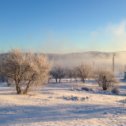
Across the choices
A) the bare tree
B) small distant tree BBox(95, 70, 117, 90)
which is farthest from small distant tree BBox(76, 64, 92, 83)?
the bare tree

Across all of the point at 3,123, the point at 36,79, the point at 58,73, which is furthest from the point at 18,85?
the point at 58,73

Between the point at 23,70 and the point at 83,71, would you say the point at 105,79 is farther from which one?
the point at 23,70

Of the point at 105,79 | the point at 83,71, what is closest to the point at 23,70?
the point at 105,79

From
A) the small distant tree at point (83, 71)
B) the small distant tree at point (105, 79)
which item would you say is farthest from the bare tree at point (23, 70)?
the small distant tree at point (83, 71)

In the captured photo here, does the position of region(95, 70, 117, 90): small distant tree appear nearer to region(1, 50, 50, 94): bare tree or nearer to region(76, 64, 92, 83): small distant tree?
region(76, 64, 92, 83): small distant tree

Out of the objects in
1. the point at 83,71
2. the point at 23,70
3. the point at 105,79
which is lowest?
the point at 105,79

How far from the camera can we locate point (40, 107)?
22.6 m

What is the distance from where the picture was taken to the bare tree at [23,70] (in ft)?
121

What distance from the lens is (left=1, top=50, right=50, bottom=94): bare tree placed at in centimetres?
3703

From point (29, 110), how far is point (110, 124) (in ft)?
20.8

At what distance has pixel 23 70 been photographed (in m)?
37.4

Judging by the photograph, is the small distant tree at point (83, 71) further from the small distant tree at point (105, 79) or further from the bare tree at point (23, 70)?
the bare tree at point (23, 70)

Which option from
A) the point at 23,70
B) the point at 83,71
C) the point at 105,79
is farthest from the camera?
the point at 83,71

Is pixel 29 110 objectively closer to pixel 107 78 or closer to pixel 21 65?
pixel 21 65
